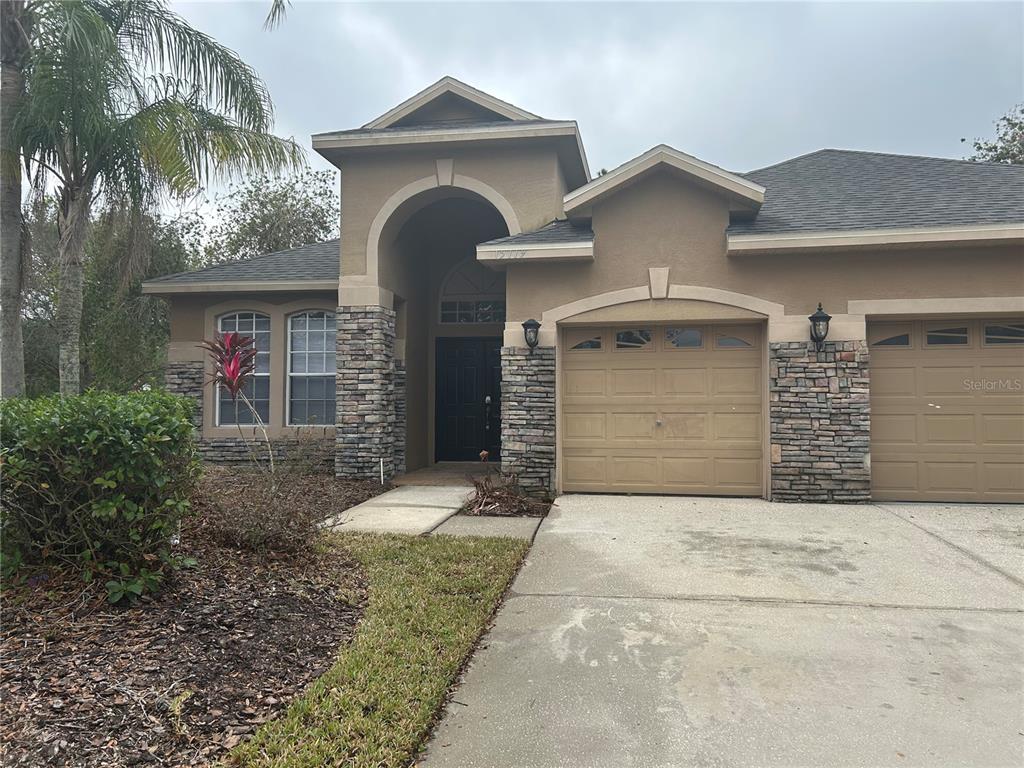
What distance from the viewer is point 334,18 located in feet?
29.6

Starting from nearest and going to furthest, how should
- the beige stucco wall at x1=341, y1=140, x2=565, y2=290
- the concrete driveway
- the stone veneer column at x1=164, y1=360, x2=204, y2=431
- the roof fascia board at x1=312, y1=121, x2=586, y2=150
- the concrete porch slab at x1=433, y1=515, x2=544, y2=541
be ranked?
the concrete driveway → the concrete porch slab at x1=433, y1=515, x2=544, y2=541 → the roof fascia board at x1=312, y1=121, x2=586, y2=150 → the beige stucco wall at x1=341, y1=140, x2=565, y2=290 → the stone veneer column at x1=164, y1=360, x2=204, y2=431

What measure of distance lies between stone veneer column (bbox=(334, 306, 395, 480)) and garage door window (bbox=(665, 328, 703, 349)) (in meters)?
4.37

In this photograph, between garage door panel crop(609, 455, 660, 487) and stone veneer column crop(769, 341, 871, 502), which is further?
garage door panel crop(609, 455, 660, 487)

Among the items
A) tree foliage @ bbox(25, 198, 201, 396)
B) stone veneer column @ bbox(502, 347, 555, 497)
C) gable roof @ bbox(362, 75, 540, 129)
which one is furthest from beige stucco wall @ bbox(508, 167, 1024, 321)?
tree foliage @ bbox(25, 198, 201, 396)

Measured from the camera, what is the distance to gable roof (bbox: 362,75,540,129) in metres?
9.37

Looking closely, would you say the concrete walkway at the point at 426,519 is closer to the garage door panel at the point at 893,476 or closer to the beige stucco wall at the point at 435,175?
the beige stucco wall at the point at 435,175

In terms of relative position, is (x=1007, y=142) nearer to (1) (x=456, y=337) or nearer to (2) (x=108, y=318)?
(1) (x=456, y=337)

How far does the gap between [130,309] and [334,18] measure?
10267mm

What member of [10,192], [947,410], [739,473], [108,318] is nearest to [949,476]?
[947,410]

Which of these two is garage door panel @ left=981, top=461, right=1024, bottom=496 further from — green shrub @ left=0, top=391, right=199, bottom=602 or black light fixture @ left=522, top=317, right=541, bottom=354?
green shrub @ left=0, top=391, right=199, bottom=602

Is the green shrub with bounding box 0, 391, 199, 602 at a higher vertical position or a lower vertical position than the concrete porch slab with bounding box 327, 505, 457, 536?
higher

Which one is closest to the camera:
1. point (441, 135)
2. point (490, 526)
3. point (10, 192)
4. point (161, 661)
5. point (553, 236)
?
point (161, 661)

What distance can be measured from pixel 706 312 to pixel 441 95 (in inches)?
212

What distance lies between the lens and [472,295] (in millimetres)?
11938
